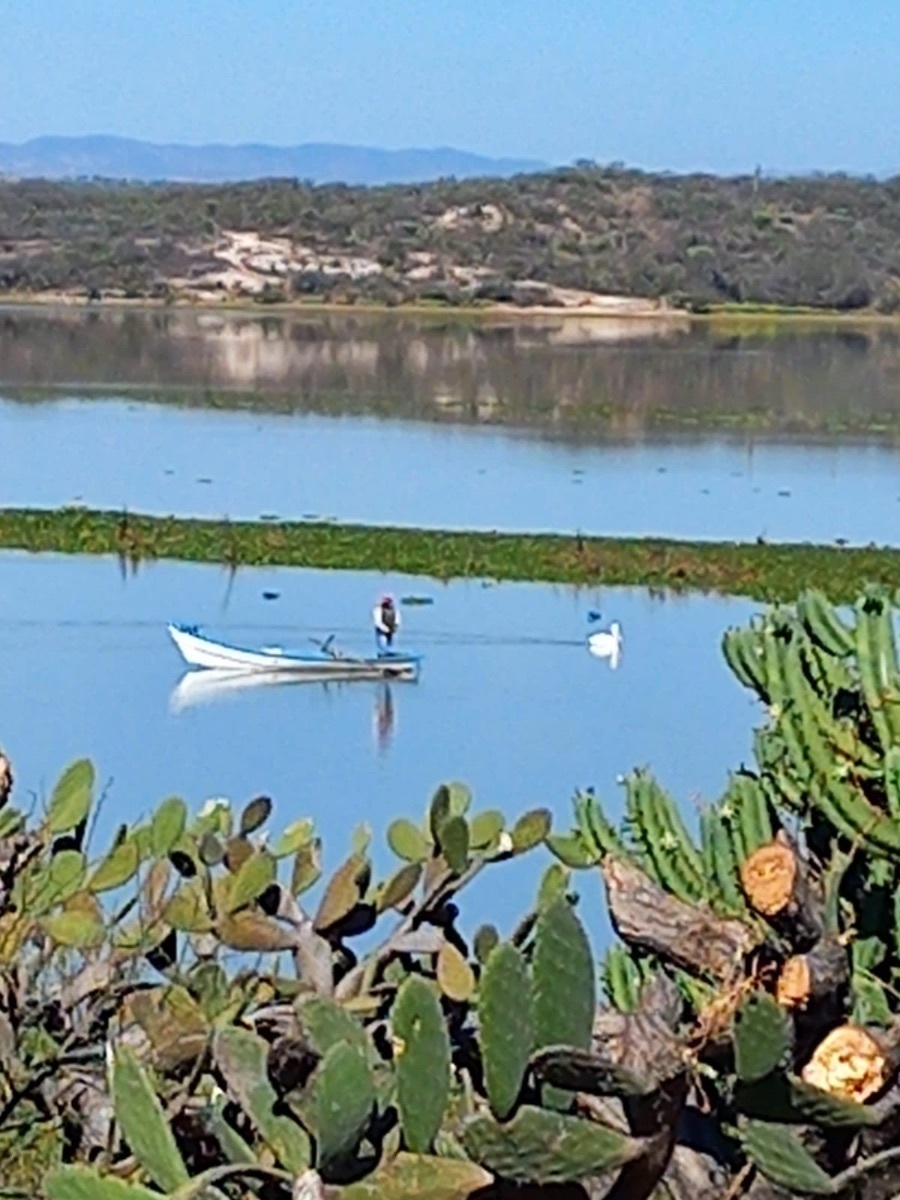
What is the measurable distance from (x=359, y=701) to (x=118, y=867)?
1669 centimetres

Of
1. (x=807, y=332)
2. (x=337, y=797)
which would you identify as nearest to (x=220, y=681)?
(x=337, y=797)

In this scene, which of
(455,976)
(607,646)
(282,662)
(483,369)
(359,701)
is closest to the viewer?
(455,976)

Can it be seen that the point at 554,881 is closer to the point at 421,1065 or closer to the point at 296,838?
the point at 296,838

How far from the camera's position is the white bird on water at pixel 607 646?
22.6 meters

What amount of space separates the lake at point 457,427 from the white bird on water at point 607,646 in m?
6.95

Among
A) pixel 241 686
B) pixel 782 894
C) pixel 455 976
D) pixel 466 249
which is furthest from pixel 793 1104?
pixel 466 249

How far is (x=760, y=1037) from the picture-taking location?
230 centimetres

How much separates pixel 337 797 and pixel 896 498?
2047 cm

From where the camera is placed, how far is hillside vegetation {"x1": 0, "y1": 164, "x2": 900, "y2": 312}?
83.4 m

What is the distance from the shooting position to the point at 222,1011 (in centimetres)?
358

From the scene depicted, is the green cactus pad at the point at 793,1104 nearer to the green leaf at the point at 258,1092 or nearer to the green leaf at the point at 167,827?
the green leaf at the point at 258,1092

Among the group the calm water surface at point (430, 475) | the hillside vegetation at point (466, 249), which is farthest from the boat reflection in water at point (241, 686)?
the hillside vegetation at point (466, 249)

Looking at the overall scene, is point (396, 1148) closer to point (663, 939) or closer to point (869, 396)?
point (663, 939)

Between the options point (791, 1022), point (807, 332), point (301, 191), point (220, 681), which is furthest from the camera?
point (301, 191)
